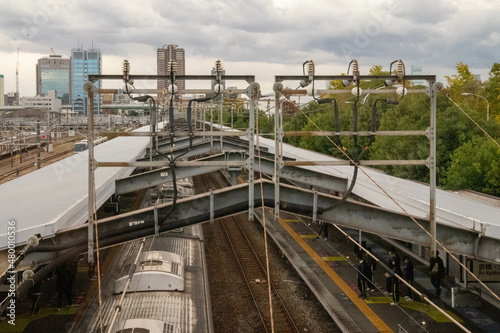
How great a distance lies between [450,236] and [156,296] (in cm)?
483

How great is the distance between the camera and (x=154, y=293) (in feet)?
26.3

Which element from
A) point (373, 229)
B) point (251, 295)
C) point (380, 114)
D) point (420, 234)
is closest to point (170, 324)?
point (373, 229)

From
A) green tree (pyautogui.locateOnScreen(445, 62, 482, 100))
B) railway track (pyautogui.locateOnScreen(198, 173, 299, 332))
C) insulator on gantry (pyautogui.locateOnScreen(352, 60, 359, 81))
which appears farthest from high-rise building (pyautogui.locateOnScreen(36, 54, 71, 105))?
insulator on gantry (pyautogui.locateOnScreen(352, 60, 359, 81))

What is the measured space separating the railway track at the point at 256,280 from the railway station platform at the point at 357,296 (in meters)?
0.93

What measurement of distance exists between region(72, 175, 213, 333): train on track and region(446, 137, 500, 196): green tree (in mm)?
13414

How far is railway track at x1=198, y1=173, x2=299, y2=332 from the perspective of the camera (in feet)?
35.0

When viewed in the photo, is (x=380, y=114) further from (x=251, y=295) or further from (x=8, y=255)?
(x=8, y=255)

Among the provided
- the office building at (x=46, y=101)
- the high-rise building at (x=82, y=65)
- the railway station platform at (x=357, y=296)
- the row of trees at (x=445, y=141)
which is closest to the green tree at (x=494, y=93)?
the row of trees at (x=445, y=141)

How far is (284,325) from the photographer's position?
34.5 ft

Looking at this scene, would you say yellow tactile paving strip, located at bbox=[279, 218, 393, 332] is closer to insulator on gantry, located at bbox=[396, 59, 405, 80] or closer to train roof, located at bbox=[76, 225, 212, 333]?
train roof, located at bbox=[76, 225, 212, 333]

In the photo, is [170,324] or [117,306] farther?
[117,306]

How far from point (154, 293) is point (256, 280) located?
5.79 m

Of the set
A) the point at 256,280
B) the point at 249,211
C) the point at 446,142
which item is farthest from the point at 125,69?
the point at 446,142

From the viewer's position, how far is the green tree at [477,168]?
62.7 ft
